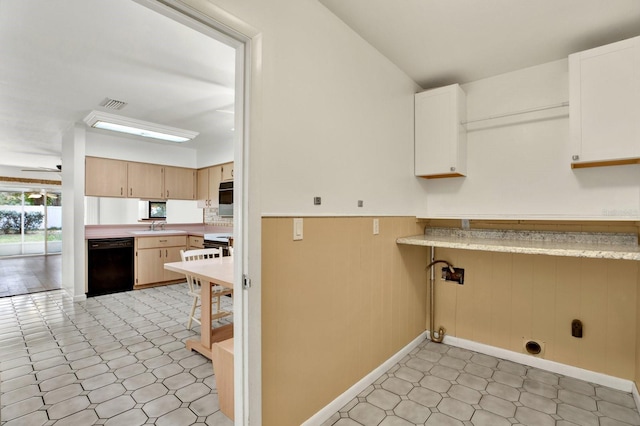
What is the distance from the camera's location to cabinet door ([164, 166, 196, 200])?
5.66m

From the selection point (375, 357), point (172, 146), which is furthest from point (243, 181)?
point (172, 146)

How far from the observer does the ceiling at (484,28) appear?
1.85m

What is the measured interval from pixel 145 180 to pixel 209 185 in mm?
1030

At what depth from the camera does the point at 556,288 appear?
2518mm

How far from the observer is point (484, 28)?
2.08 meters

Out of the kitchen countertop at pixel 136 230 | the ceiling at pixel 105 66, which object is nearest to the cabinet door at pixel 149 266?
the kitchen countertop at pixel 136 230

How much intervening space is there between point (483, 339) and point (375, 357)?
45.4 inches

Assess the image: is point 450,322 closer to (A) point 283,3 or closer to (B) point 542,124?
(B) point 542,124

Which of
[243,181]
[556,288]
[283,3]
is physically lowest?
[556,288]

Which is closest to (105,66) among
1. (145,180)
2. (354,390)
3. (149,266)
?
(145,180)

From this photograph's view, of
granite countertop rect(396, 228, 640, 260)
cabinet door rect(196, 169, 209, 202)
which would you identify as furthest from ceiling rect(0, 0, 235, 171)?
granite countertop rect(396, 228, 640, 260)

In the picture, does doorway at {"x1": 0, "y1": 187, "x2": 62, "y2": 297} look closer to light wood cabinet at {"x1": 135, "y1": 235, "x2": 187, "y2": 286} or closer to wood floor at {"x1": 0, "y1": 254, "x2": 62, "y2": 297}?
wood floor at {"x1": 0, "y1": 254, "x2": 62, "y2": 297}

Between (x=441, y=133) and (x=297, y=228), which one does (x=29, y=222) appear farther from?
(x=441, y=133)

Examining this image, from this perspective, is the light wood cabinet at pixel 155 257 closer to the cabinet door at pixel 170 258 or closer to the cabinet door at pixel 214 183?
the cabinet door at pixel 170 258
